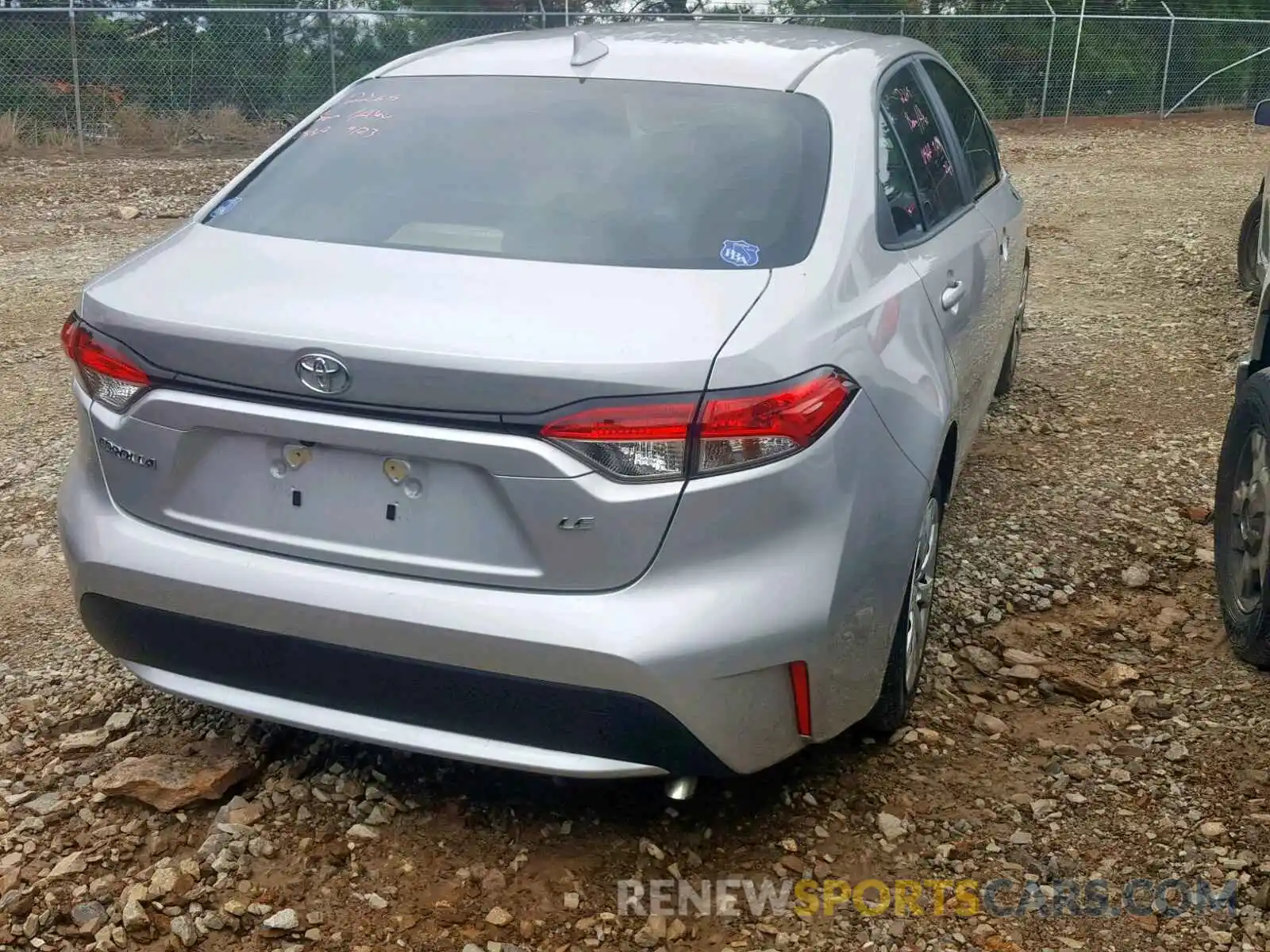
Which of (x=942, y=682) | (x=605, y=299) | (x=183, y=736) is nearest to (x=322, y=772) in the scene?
(x=183, y=736)

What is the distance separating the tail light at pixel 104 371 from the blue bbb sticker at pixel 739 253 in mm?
1195

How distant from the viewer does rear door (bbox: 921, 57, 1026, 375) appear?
171 inches

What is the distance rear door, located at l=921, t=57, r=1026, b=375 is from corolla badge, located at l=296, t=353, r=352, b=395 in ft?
8.41

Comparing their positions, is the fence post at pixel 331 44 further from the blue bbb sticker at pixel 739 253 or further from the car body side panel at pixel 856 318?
the blue bbb sticker at pixel 739 253

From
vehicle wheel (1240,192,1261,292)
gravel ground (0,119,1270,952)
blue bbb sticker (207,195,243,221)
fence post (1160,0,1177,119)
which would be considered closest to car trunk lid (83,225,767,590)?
blue bbb sticker (207,195,243,221)

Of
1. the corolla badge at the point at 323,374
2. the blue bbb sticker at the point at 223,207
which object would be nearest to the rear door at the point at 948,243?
the corolla badge at the point at 323,374

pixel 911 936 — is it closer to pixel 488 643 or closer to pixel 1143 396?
pixel 488 643

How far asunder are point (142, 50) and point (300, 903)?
613 inches

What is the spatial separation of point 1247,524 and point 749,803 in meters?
1.74

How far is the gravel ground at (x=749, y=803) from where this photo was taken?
2.62 m

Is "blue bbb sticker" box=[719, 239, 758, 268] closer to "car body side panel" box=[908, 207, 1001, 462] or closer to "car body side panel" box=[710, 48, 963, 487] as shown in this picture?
"car body side panel" box=[710, 48, 963, 487]

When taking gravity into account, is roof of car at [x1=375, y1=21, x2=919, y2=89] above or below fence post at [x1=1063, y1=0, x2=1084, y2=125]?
above

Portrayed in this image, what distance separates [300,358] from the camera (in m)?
2.37

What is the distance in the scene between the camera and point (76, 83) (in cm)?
1475
